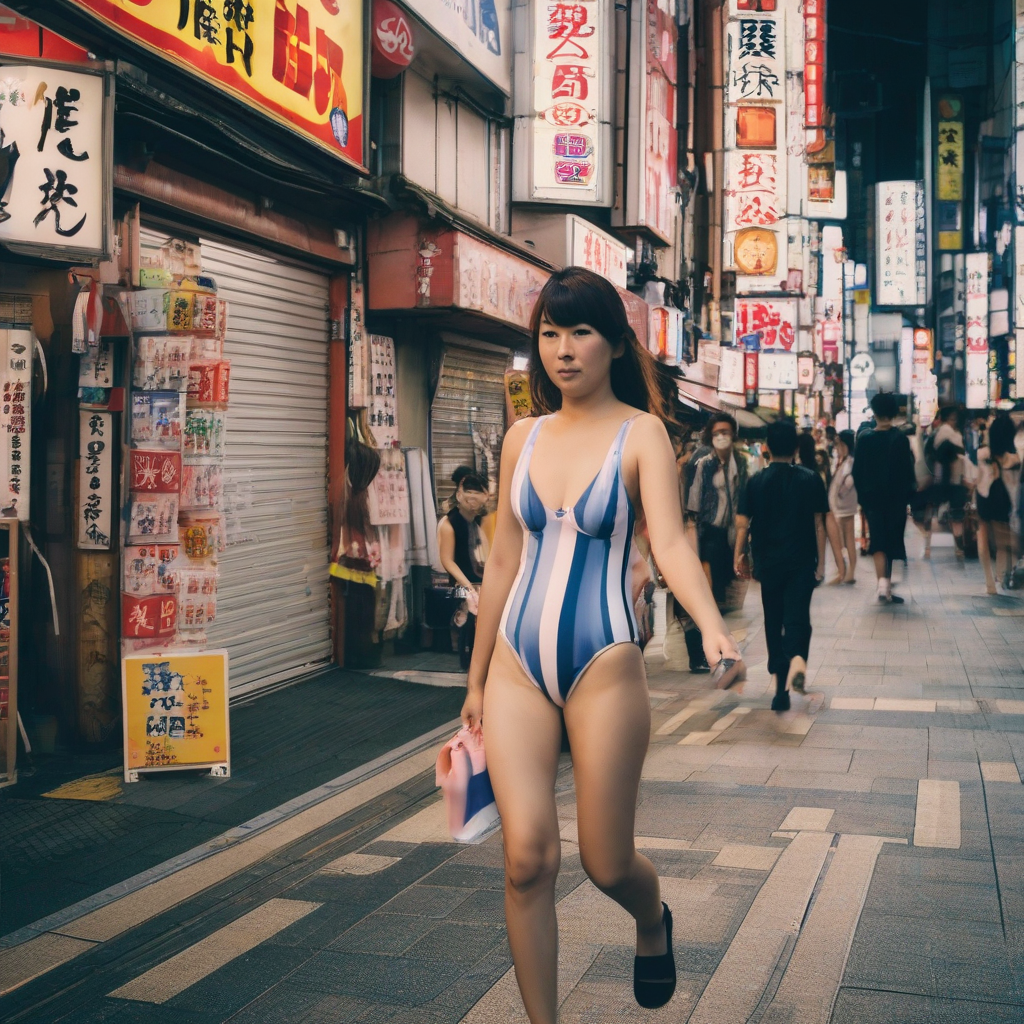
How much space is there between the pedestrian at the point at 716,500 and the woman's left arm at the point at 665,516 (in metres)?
7.63

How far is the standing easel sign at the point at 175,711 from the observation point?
6.55 m

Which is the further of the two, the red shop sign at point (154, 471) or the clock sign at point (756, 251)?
the clock sign at point (756, 251)

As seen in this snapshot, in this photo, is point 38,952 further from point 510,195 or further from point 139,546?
point 510,195

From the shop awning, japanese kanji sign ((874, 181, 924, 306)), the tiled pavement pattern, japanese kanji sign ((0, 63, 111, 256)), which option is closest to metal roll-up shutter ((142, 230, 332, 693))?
japanese kanji sign ((0, 63, 111, 256))

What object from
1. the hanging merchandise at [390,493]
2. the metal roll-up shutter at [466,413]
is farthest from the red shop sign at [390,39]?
the hanging merchandise at [390,493]

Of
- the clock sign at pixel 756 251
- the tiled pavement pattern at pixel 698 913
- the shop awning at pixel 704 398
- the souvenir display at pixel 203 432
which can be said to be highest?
the clock sign at pixel 756 251

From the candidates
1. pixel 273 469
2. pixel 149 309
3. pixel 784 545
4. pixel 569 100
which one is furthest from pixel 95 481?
pixel 569 100

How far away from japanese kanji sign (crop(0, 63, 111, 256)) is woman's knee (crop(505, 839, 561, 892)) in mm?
Answer: 4196

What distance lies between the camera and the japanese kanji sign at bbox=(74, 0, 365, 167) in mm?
7258

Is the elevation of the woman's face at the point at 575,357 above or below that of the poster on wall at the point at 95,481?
above

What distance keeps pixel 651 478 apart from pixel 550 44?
13.2 meters

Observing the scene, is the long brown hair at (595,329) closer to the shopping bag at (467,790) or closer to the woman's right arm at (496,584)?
the woman's right arm at (496,584)

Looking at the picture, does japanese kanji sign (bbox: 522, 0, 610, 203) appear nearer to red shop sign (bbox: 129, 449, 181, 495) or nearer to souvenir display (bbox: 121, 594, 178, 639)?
red shop sign (bbox: 129, 449, 181, 495)

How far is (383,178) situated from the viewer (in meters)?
10.7
